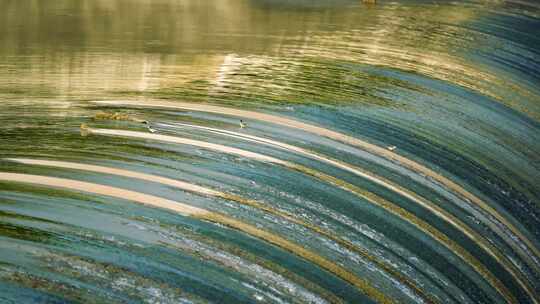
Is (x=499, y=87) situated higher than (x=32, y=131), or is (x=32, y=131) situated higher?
(x=499, y=87)

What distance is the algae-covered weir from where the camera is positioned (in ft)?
13.2

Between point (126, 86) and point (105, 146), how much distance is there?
1.33 metres

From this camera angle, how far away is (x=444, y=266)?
465 cm

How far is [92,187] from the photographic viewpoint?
181 inches

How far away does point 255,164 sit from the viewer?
5.18 metres

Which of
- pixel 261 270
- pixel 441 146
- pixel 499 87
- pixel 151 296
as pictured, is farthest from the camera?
pixel 499 87

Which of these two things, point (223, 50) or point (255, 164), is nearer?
point (255, 164)

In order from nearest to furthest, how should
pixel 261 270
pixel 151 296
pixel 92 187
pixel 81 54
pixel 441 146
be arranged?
pixel 151 296, pixel 261 270, pixel 92 187, pixel 441 146, pixel 81 54

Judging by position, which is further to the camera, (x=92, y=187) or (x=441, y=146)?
(x=441, y=146)

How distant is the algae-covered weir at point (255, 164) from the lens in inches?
158

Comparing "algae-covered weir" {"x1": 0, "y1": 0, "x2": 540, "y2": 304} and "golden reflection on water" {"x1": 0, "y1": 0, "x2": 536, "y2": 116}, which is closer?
"algae-covered weir" {"x1": 0, "y1": 0, "x2": 540, "y2": 304}

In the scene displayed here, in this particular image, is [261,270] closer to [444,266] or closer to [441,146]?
[444,266]

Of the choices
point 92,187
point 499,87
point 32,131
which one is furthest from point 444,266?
point 499,87

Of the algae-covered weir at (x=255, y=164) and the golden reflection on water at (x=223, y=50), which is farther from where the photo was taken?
the golden reflection on water at (x=223, y=50)
